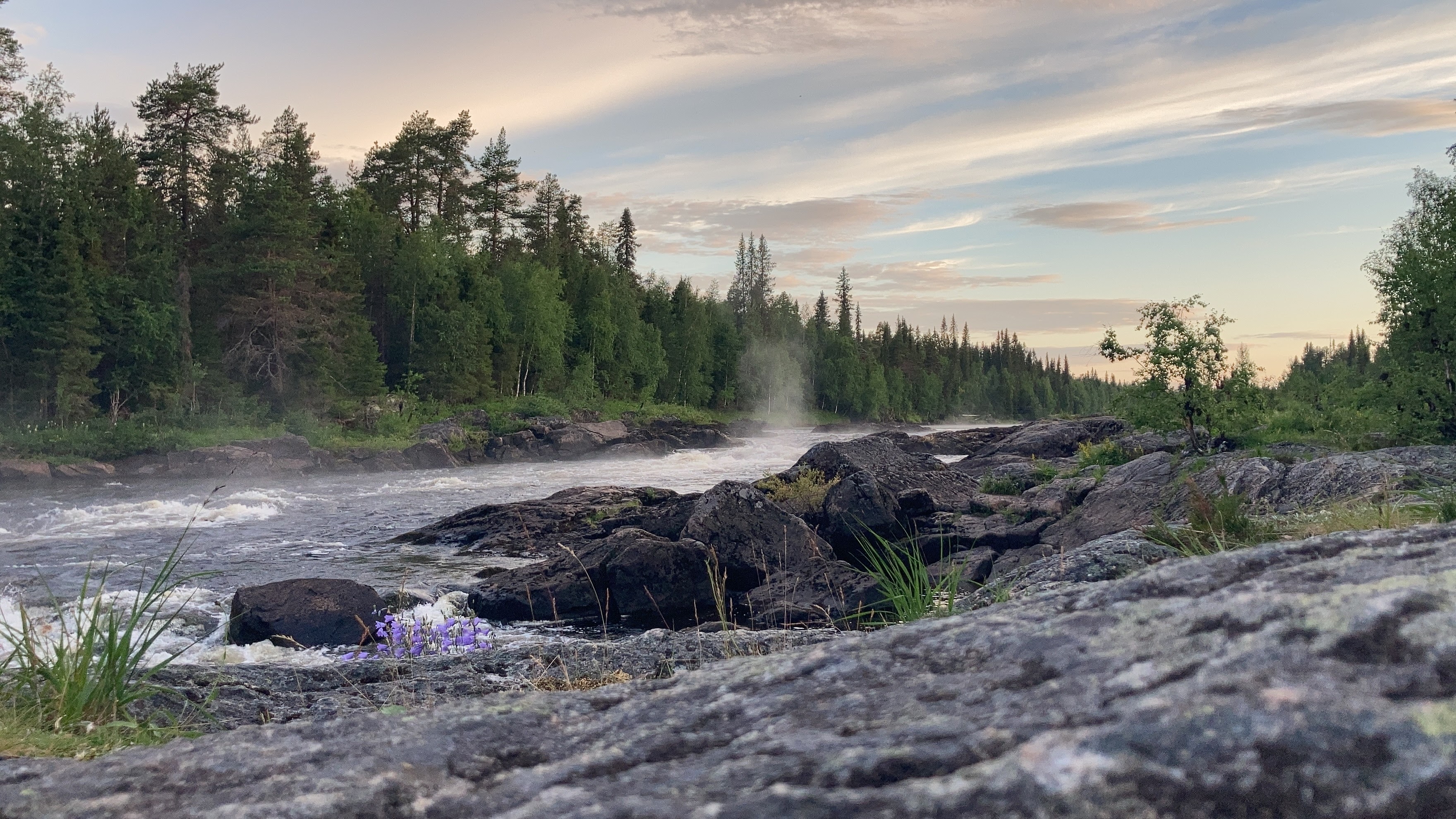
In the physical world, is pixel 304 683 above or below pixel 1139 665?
below

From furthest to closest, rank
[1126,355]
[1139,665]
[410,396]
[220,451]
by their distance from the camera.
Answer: [410,396] → [220,451] → [1126,355] → [1139,665]

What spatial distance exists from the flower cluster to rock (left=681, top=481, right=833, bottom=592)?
5750mm

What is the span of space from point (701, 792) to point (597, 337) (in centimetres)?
6767

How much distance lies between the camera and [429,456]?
1490 inches

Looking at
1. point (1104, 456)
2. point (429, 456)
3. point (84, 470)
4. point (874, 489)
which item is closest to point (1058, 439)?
point (1104, 456)

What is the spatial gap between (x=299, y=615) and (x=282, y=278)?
36903mm

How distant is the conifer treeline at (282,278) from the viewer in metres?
35.6

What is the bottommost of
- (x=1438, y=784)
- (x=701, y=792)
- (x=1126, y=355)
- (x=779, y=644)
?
(x=779, y=644)

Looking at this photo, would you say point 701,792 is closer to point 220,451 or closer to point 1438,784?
point 1438,784

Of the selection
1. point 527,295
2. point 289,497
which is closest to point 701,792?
point 289,497

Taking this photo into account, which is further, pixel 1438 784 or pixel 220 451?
pixel 220 451

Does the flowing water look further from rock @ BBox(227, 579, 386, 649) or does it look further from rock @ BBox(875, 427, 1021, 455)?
rock @ BBox(875, 427, 1021, 455)

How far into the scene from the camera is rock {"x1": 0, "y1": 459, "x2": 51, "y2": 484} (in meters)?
27.7

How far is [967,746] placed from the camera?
1.10 meters
